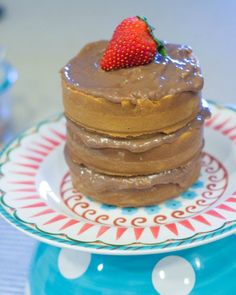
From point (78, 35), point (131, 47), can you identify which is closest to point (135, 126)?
point (131, 47)

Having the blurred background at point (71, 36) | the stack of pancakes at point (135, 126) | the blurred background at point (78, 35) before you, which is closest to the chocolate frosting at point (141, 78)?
the stack of pancakes at point (135, 126)

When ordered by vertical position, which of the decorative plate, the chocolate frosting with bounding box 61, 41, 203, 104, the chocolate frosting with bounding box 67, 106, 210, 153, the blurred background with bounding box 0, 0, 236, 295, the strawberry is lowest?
the blurred background with bounding box 0, 0, 236, 295

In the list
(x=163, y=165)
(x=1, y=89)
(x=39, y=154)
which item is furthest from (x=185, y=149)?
(x=1, y=89)

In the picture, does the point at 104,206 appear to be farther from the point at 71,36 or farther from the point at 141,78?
the point at 71,36

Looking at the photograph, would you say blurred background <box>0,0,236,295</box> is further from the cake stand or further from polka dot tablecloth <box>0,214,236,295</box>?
polka dot tablecloth <box>0,214,236,295</box>

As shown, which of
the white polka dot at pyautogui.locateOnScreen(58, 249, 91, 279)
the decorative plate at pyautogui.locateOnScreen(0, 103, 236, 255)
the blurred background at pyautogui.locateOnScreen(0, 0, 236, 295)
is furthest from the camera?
the blurred background at pyautogui.locateOnScreen(0, 0, 236, 295)

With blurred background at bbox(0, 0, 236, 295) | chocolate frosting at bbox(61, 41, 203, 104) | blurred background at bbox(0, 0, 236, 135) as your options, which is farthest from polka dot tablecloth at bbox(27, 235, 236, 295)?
blurred background at bbox(0, 0, 236, 135)

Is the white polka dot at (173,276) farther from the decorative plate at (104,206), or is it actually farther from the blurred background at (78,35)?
the blurred background at (78,35)

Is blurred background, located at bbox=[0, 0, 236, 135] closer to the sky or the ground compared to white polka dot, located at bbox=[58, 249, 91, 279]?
closer to the ground
